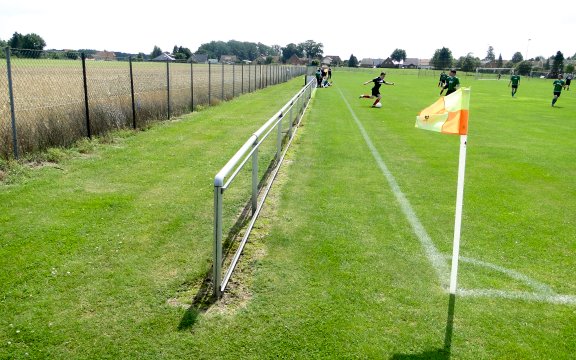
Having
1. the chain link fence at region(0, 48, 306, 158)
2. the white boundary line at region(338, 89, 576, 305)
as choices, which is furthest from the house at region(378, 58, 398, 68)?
the white boundary line at region(338, 89, 576, 305)

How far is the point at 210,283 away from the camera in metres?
4.25

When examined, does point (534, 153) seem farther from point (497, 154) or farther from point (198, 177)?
point (198, 177)

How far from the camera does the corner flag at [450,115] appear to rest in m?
4.14

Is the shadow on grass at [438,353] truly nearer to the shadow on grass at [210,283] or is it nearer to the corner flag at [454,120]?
the corner flag at [454,120]

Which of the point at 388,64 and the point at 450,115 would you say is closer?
the point at 450,115

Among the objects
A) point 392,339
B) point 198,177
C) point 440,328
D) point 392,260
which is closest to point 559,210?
point 392,260

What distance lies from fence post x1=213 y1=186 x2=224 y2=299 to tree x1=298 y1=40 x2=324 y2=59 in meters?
173

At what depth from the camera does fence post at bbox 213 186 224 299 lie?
141 inches

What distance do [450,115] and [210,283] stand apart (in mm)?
2833

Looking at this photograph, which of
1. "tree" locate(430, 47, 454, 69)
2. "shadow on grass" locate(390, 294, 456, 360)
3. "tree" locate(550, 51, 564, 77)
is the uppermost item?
"tree" locate(430, 47, 454, 69)

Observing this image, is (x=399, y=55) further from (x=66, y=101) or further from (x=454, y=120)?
(x=454, y=120)

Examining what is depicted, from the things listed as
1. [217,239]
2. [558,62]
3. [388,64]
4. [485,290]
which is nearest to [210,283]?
[217,239]

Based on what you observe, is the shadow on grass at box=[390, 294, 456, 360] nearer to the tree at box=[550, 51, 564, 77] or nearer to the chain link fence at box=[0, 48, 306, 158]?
the chain link fence at box=[0, 48, 306, 158]

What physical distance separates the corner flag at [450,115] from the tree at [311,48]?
565ft
